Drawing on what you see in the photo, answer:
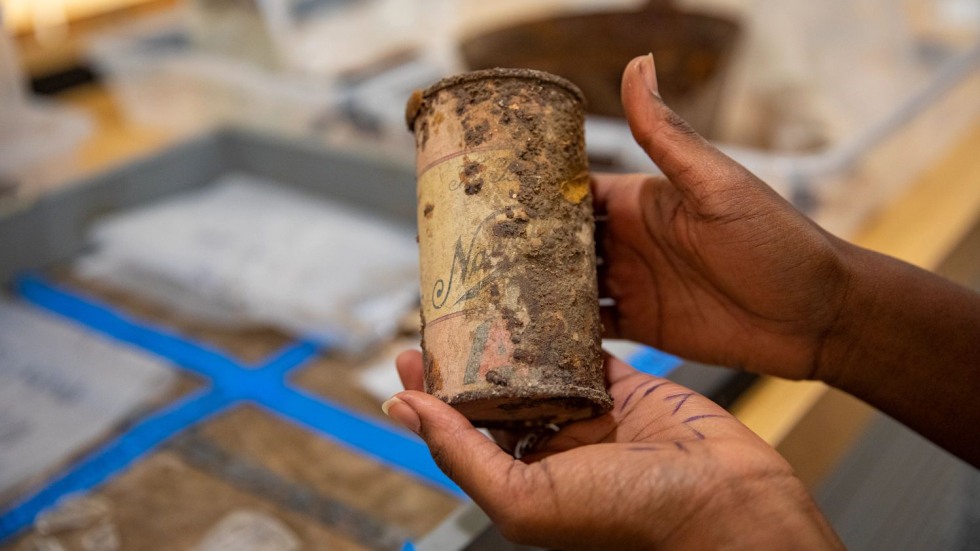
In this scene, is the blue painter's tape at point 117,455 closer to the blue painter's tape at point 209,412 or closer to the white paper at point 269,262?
the blue painter's tape at point 209,412

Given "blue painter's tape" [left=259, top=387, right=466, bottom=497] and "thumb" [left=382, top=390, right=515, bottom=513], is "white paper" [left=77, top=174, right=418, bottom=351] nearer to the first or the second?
"blue painter's tape" [left=259, top=387, right=466, bottom=497]

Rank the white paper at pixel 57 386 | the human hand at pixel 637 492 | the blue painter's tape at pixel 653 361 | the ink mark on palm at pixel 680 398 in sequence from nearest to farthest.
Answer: the human hand at pixel 637 492, the ink mark on palm at pixel 680 398, the blue painter's tape at pixel 653 361, the white paper at pixel 57 386

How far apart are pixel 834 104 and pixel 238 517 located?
132 centimetres

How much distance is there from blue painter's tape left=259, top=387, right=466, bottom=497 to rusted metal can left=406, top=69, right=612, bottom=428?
12.3 inches

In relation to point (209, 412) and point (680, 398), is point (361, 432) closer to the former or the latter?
point (209, 412)

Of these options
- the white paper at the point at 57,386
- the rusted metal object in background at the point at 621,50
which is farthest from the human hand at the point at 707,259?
the white paper at the point at 57,386

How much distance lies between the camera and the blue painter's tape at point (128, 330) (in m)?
1.27

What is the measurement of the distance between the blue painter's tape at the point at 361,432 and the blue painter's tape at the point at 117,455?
9 cm

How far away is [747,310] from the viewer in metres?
0.85

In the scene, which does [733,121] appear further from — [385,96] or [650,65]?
[650,65]

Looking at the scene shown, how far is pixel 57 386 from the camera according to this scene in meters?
1.21

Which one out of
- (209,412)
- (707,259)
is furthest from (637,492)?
(209,412)

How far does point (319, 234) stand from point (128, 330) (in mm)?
371

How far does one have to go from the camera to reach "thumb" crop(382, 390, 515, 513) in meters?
0.61
